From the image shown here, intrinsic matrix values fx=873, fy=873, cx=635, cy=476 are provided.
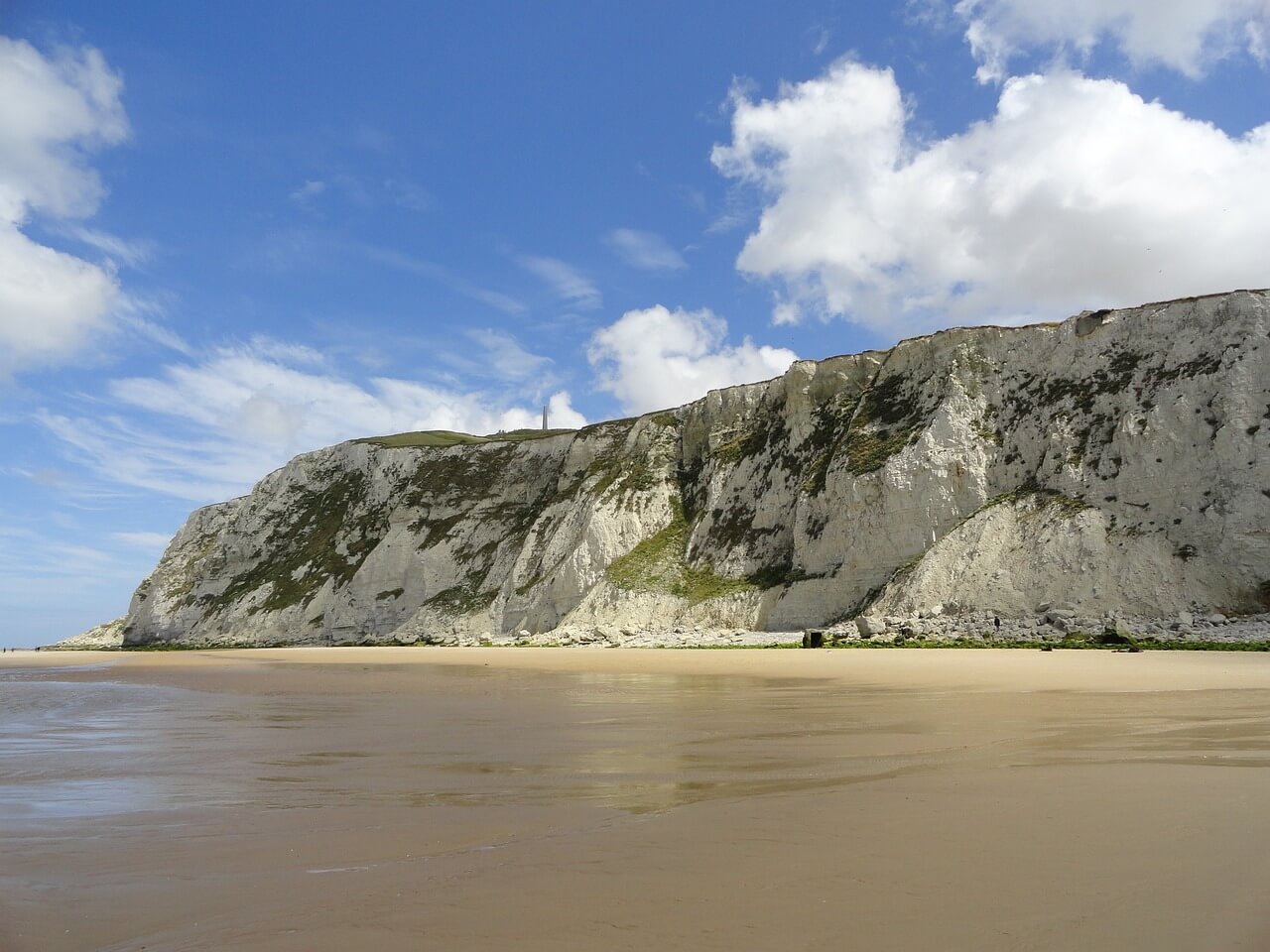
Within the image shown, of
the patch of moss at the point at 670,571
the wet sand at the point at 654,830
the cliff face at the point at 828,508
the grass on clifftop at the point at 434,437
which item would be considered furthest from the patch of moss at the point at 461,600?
the wet sand at the point at 654,830

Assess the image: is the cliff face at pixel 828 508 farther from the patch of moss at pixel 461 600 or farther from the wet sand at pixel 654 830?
the wet sand at pixel 654 830

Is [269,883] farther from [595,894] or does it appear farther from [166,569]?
[166,569]

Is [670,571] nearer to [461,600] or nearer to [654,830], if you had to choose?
[461,600]

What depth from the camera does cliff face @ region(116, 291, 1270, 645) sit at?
3416 cm

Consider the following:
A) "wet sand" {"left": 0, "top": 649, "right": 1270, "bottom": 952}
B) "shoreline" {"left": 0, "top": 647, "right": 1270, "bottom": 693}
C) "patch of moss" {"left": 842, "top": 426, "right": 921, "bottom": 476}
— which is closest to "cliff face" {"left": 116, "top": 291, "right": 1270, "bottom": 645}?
"patch of moss" {"left": 842, "top": 426, "right": 921, "bottom": 476}

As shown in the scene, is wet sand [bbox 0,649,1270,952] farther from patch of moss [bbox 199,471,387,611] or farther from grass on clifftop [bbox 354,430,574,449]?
grass on clifftop [bbox 354,430,574,449]

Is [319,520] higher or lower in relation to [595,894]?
higher

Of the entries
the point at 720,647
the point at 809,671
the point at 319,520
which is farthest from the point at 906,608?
the point at 319,520

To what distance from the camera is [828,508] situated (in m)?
45.6

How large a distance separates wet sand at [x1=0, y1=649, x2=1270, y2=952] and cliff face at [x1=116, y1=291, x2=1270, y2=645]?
25.2 meters

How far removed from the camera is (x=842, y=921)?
11.7 feet

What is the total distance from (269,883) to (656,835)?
2087mm

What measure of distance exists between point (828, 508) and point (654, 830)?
4161 cm

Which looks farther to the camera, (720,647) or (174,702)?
(720,647)
